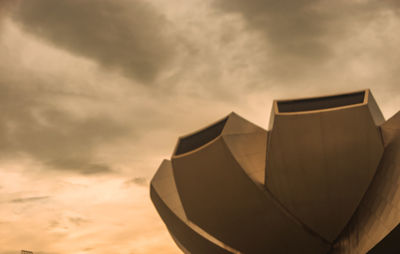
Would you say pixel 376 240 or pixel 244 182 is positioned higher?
pixel 244 182

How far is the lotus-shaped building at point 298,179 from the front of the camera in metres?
17.2

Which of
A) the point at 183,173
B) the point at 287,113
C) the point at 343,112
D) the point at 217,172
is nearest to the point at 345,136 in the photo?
the point at 343,112

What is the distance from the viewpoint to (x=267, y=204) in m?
19.0

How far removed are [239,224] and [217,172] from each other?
2.73 meters

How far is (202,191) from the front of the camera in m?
20.1

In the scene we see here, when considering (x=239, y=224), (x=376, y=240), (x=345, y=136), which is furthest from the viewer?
(x=239, y=224)

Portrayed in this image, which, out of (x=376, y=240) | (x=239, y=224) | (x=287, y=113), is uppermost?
(x=287, y=113)

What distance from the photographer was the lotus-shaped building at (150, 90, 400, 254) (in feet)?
56.3

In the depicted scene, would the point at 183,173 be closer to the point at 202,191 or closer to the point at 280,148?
the point at 202,191

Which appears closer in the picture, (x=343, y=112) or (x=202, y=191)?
(x=343, y=112)

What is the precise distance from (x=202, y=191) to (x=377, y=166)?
7752 millimetres

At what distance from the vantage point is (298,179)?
59.8 ft

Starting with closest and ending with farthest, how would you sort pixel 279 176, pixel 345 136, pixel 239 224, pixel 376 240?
pixel 376 240 → pixel 345 136 → pixel 279 176 → pixel 239 224

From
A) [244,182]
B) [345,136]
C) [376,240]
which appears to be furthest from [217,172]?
[376,240]
